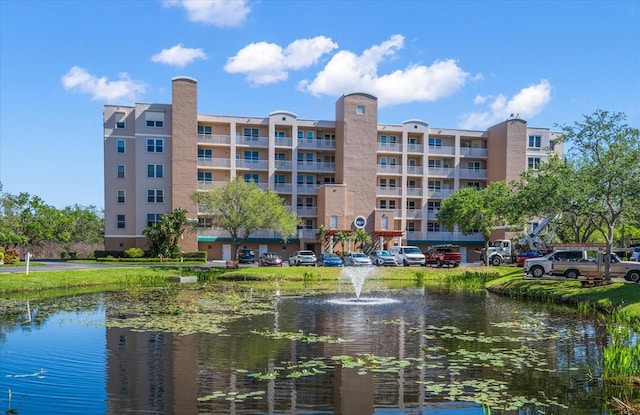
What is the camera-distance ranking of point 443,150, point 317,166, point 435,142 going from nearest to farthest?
1. point 317,166
2. point 443,150
3. point 435,142

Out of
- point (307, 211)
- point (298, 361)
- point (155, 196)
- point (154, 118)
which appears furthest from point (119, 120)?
point (298, 361)

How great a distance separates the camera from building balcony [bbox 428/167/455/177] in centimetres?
7071

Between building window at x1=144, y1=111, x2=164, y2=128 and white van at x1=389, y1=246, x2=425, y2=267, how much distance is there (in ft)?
105

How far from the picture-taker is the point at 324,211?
6338 cm

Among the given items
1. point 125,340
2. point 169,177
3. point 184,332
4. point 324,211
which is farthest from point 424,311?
point 169,177

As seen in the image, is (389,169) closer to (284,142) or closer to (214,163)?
(284,142)

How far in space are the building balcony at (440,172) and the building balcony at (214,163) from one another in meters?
27.6

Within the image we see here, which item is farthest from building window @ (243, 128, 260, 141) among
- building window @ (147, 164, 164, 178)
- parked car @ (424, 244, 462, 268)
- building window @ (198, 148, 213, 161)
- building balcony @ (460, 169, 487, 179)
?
building balcony @ (460, 169, 487, 179)

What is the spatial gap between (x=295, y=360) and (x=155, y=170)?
2074 inches

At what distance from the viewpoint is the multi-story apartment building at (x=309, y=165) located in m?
61.6

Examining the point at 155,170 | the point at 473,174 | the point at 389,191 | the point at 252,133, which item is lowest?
the point at 389,191

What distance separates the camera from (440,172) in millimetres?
70875

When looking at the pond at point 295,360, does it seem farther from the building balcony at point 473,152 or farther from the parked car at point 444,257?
the building balcony at point 473,152

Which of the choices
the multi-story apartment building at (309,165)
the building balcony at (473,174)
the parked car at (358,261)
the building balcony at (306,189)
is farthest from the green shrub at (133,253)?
the building balcony at (473,174)
